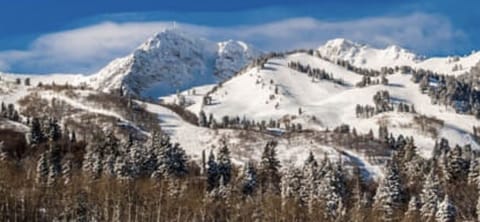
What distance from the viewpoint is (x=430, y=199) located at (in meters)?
159

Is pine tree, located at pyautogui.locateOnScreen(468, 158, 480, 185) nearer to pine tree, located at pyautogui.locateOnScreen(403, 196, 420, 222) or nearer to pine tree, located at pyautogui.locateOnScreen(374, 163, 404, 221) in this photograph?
pine tree, located at pyautogui.locateOnScreen(374, 163, 404, 221)

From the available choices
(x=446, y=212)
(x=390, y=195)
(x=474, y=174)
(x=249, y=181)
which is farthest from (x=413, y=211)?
(x=474, y=174)

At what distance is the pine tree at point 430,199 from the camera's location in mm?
156500

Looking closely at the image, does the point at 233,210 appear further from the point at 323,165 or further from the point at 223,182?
the point at 323,165

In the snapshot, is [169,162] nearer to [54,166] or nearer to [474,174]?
[54,166]

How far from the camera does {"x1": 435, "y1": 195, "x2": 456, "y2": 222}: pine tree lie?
5837 inches

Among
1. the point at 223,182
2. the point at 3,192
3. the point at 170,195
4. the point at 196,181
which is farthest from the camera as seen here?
the point at 196,181

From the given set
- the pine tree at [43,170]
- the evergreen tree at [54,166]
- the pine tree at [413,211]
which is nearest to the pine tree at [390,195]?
the pine tree at [413,211]

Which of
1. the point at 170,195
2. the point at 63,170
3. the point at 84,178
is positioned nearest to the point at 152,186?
the point at 170,195

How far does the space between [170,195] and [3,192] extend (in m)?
32.3

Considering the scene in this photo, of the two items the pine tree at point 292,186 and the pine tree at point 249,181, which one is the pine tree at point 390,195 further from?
the pine tree at point 249,181

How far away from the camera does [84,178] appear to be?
16325 cm

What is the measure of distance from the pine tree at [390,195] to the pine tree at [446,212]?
8.94 metres

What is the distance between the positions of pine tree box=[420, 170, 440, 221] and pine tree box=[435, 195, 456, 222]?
3615mm
